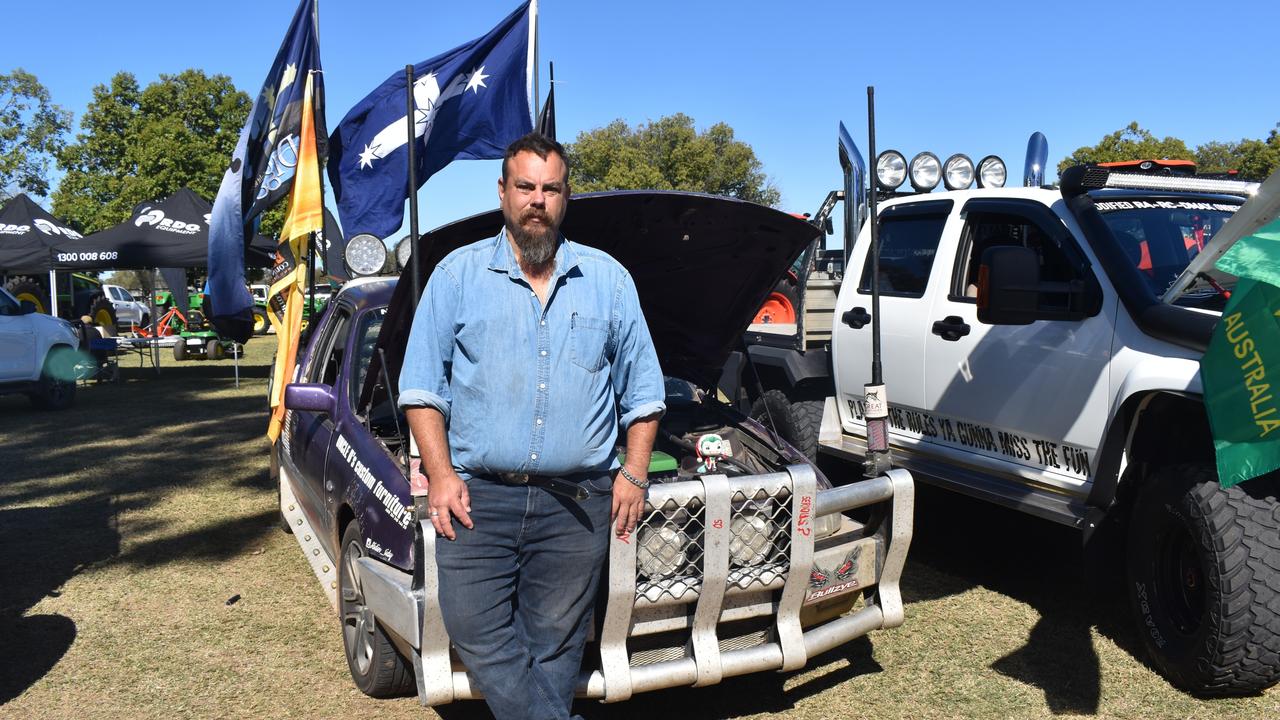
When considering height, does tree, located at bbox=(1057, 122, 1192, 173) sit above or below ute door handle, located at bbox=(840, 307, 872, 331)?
above

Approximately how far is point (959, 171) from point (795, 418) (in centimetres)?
188

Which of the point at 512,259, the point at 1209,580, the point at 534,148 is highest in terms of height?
the point at 534,148

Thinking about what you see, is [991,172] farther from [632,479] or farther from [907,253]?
[632,479]

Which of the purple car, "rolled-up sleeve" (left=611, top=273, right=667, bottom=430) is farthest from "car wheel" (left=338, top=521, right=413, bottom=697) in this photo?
"rolled-up sleeve" (left=611, top=273, right=667, bottom=430)

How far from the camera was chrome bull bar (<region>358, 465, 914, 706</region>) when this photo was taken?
3.20 metres

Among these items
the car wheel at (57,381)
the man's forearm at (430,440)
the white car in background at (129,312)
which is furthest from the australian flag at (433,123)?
the white car in background at (129,312)

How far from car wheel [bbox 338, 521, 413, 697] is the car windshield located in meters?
3.58

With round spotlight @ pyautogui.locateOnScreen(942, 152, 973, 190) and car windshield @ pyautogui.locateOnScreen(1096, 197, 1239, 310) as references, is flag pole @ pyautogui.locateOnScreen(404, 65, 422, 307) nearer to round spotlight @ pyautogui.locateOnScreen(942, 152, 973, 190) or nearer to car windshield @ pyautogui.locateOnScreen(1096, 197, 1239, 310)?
car windshield @ pyautogui.locateOnScreen(1096, 197, 1239, 310)

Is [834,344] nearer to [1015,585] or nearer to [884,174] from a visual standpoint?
[884,174]

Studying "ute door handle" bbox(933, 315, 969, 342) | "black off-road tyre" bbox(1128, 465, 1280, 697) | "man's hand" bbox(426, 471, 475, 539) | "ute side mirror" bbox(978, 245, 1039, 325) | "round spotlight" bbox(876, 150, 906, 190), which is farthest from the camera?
"round spotlight" bbox(876, 150, 906, 190)

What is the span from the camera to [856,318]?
6082mm

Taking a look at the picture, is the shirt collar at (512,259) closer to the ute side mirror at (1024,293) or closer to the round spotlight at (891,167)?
the ute side mirror at (1024,293)

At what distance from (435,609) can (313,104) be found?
204 inches

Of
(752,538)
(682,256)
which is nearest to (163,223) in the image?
(682,256)
